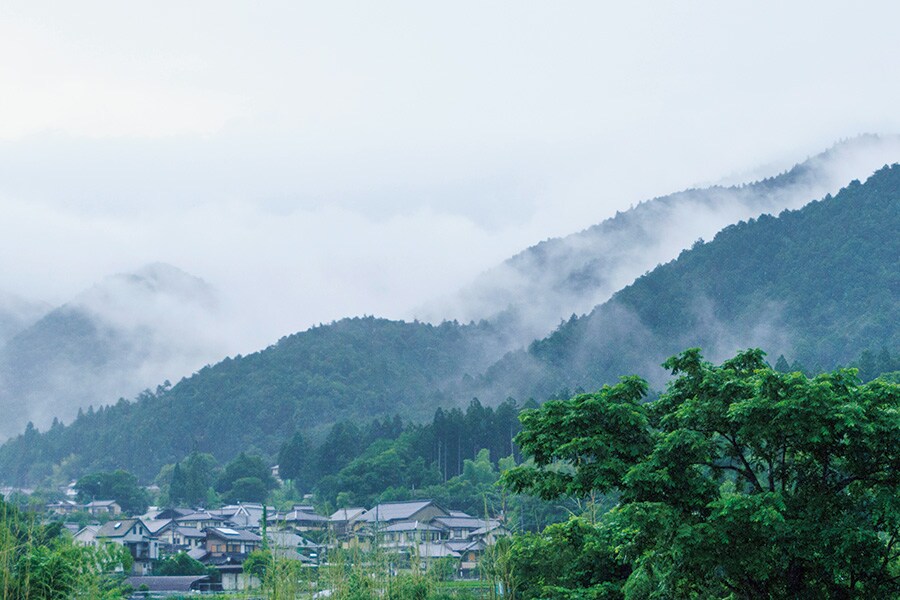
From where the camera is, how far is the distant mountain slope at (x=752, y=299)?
373ft

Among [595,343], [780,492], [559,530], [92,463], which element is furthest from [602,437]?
[92,463]

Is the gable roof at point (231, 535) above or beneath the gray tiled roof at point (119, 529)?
beneath

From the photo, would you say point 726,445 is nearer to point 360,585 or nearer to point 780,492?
point 780,492

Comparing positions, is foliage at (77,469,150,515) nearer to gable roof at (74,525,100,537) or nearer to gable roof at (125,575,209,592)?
gable roof at (74,525,100,537)

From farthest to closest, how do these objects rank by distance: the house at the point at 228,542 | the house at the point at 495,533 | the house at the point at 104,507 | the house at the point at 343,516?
the house at the point at 104,507 < the house at the point at 343,516 < the house at the point at 228,542 < the house at the point at 495,533

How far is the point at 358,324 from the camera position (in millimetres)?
170750

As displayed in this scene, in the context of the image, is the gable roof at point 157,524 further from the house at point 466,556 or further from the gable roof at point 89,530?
the house at point 466,556

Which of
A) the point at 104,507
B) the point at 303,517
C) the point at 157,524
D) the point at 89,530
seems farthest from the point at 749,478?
the point at 104,507

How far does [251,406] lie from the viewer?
143000 mm

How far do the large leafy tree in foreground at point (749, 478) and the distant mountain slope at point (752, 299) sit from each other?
314 ft

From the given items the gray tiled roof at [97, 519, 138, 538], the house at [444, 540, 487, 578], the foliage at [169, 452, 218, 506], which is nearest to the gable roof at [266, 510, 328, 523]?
the gray tiled roof at [97, 519, 138, 538]

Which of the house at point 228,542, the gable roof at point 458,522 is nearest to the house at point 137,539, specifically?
the house at point 228,542

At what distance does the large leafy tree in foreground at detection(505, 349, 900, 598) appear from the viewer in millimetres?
12680

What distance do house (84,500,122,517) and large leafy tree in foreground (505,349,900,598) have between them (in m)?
82.4
